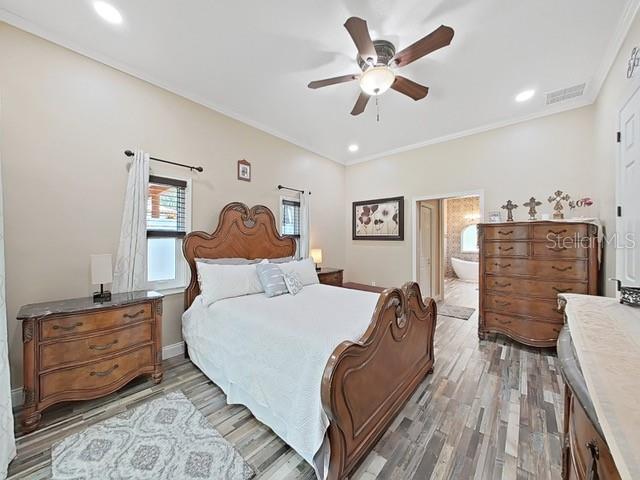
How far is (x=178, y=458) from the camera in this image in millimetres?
1547

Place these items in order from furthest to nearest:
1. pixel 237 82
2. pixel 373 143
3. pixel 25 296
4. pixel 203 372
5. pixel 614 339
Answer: pixel 373 143
pixel 237 82
pixel 203 372
pixel 25 296
pixel 614 339

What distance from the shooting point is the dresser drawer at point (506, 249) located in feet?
9.84

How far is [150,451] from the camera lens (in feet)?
5.22

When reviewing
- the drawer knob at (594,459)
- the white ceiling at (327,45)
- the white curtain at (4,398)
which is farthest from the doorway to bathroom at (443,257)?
the white curtain at (4,398)

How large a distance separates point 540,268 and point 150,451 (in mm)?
4015

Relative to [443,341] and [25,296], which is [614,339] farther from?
[25,296]

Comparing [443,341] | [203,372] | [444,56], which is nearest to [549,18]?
[444,56]

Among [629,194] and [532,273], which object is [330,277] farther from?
[629,194]

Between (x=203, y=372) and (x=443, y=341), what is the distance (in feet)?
9.58

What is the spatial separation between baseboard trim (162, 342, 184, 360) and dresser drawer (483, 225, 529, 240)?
400cm

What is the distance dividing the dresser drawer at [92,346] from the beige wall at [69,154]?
19.7 inches

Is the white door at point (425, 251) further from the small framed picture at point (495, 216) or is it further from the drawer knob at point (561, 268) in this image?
the drawer knob at point (561, 268)

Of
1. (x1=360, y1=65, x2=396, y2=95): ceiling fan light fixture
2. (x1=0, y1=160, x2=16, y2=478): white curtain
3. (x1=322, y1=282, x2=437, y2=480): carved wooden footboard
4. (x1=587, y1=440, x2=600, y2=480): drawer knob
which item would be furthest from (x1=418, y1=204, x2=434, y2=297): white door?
(x1=0, y1=160, x2=16, y2=478): white curtain

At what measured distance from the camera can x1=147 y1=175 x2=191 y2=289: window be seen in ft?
9.07
